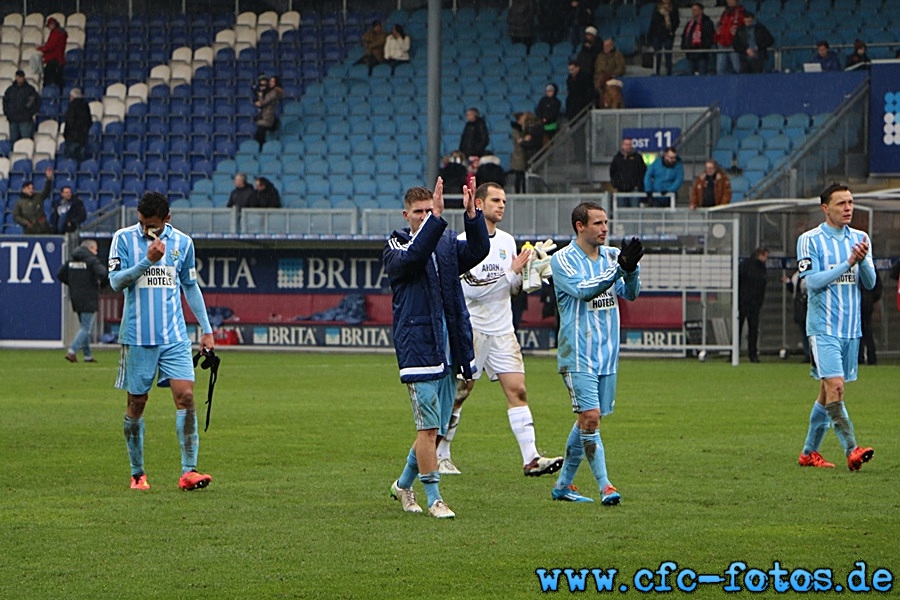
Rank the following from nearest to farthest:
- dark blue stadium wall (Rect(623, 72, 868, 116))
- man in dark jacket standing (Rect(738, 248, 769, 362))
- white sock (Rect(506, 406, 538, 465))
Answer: white sock (Rect(506, 406, 538, 465))
man in dark jacket standing (Rect(738, 248, 769, 362))
dark blue stadium wall (Rect(623, 72, 868, 116))

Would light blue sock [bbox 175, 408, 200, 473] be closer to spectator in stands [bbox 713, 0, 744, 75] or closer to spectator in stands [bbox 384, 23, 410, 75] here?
spectator in stands [bbox 713, 0, 744, 75]

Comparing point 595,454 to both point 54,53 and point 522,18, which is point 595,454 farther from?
point 54,53

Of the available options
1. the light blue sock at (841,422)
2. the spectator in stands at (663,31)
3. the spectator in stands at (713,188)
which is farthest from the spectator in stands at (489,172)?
the light blue sock at (841,422)

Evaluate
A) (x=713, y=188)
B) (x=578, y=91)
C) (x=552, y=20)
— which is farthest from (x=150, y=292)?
(x=552, y=20)

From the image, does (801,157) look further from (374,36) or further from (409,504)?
(409,504)

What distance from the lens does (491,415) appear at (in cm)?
1683

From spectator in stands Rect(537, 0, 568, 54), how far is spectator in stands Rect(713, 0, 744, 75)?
165 inches

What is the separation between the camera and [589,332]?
9812 millimetres

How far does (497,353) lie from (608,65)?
68.1 feet

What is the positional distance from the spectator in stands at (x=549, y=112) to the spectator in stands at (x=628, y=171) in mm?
2616

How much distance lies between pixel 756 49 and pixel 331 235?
941 centimetres

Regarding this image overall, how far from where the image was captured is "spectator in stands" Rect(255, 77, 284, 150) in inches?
1355

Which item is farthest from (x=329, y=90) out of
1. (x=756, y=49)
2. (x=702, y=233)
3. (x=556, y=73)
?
(x=702, y=233)

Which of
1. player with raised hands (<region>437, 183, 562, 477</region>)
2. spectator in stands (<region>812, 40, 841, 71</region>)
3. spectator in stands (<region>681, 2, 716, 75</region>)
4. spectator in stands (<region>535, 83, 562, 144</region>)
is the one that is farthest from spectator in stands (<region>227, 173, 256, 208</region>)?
player with raised hands (<region>437, 183, 562, 477</region>)
